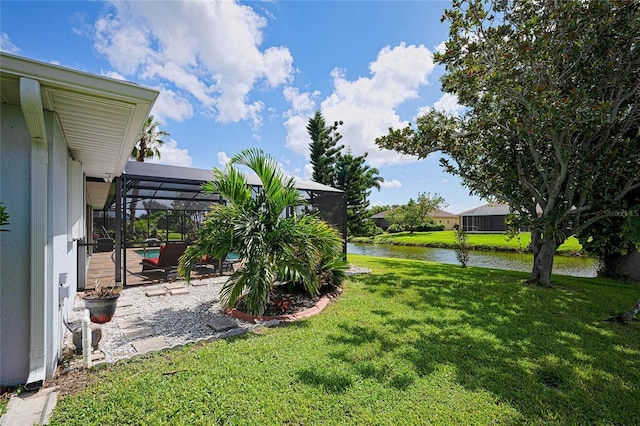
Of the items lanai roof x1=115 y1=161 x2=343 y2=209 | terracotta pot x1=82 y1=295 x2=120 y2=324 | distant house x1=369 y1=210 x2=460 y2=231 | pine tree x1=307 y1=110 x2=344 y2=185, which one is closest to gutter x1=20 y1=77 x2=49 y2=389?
terracotta pot x1=82 y1=295 x2=120 y2=324

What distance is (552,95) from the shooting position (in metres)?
6.11

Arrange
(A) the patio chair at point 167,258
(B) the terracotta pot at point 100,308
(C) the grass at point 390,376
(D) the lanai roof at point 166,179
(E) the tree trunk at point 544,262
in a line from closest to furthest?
1. (C) the grass at point 390,376
2. (B) the terracotta pot at point 100,308
3. (D) the lanai roof at point 166,179
4. (E) the tree trunk at point 544,262
5. (A) the patio chair at point 167,258

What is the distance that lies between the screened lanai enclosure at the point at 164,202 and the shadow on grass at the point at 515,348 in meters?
3.73

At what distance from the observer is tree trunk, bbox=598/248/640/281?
9.13 metres

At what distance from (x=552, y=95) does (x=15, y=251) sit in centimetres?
894

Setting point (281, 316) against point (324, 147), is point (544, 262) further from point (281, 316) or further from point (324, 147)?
point (324, 147)

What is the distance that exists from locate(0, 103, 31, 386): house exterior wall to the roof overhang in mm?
355

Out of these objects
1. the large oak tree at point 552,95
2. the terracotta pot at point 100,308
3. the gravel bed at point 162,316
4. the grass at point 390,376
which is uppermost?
the large oak tree at point 552,95

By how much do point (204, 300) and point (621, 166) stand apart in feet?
32.9

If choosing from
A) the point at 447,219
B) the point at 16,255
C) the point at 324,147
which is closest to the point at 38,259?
the point at 16,255

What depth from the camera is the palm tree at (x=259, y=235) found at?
4.78 metres

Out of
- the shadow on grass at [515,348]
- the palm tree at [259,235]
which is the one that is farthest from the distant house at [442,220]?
the palm tree at [259,235]

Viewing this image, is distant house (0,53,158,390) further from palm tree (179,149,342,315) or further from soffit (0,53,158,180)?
palm tree (179,149,342,315)

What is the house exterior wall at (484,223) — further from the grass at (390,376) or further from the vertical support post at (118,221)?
the vertical support post at (118,221)
